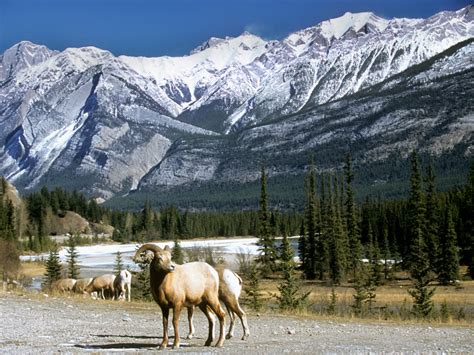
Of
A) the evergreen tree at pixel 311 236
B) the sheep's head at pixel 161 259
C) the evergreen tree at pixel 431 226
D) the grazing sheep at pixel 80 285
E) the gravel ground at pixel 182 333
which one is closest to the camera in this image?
the gravel ground at pixel 182 333

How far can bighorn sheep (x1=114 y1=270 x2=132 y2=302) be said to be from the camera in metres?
40.6

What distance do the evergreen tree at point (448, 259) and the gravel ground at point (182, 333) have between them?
53.4 m

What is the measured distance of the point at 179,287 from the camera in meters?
18.0

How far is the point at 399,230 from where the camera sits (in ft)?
390

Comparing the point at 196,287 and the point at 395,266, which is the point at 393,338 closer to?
the point at 196,287

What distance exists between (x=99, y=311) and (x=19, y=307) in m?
2.84

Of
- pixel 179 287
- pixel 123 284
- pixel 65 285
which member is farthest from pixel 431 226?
pixel 179 287

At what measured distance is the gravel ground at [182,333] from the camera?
17.6m

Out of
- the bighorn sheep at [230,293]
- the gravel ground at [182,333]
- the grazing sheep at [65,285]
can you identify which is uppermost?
the bighorn sheep at [230,293]

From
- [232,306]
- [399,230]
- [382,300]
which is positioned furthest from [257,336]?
[399,230]

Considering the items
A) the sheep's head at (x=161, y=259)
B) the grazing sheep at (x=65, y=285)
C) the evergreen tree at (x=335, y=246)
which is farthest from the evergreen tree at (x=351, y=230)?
the sheep's head at (x=161, y=259)

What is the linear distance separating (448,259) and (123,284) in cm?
4663

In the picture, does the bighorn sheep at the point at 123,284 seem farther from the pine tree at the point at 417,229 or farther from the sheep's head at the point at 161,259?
the pine tree at the point at 417,229

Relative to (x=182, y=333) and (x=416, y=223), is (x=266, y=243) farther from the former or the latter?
(x=182, y=333)
